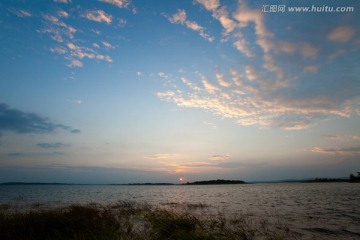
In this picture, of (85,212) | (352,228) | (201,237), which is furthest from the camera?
(85,212)

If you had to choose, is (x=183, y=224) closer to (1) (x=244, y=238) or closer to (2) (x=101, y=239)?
(1) (x=244, y=238)

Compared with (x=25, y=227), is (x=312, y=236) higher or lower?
lower

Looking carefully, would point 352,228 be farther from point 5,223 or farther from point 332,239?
point 5,223

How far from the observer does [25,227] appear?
1327cm

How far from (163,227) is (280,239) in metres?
6.36

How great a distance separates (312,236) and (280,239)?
3316 millimetres

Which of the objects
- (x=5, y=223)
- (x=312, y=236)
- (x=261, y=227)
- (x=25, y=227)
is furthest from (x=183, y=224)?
(x=5, y=223)

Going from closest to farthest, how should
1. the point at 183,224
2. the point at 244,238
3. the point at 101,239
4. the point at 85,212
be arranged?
1. the point at 101,239
2. the point at 244,238
3. the point at 183,224
4. the point at 85,212

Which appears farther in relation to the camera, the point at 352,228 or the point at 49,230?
the point at 352,228

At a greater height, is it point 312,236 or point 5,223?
point 5,223

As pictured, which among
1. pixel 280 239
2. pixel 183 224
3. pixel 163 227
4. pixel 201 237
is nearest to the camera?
pixel 201 237

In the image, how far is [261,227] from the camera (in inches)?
683

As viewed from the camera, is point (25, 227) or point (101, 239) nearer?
point (101, 239)

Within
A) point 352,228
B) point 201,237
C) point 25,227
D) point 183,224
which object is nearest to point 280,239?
point 201,237
